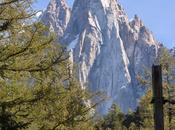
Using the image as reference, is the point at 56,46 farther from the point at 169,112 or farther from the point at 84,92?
the point at 169,112

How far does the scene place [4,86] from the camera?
9680 mm

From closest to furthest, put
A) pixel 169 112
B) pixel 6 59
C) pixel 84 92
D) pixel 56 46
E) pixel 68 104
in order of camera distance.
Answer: pixel 6 59 < pixel 56 46 < pixel 68 104 < pixel 84 92 < pixel 169 112

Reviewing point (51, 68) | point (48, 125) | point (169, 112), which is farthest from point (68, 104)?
point (169, 112)

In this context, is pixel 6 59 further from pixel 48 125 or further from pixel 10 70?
pixel 48 125

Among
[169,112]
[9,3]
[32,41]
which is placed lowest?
[169,112]

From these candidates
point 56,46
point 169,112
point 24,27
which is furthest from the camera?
point 169,112

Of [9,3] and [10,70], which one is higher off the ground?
[9,3]

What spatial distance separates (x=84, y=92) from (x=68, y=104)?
2.30m

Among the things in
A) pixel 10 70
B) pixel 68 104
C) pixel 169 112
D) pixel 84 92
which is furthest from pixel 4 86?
pixel 169 112

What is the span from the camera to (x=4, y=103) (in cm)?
923

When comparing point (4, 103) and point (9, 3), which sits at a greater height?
point (9, 3)

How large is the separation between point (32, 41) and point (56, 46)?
268 cm

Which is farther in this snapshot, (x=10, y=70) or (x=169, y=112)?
(x=169, y=112)

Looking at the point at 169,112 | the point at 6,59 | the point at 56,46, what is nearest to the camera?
the point at 6,59
